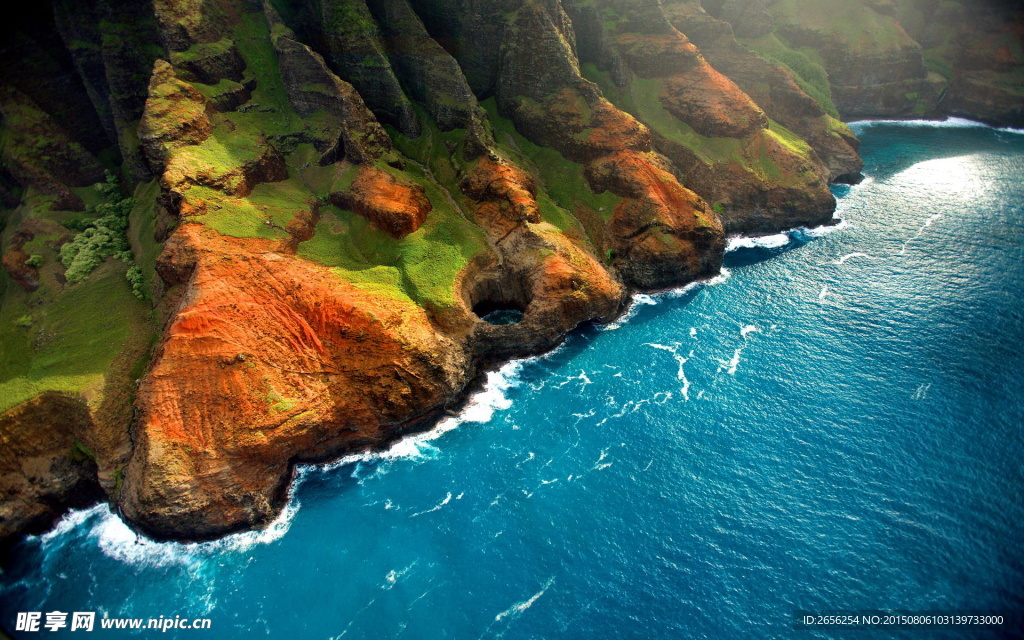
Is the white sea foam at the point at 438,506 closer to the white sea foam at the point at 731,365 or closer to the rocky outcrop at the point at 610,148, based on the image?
the white sea foam at the point at 731,365

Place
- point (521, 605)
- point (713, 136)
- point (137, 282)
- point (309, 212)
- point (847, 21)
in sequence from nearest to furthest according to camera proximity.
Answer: point (521, 605)
point (137, 282)
point (309, 212)
point (713, 136)
point (847, 21)

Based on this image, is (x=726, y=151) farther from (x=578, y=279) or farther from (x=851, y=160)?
(x=578, y=279)

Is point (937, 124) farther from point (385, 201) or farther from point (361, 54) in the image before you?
point (385, 201)

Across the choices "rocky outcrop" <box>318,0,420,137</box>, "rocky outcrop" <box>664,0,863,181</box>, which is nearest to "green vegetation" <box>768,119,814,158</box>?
"rocky outcrop" <box>664,0,863,181</box>

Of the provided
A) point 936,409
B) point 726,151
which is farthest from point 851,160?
point 936,409

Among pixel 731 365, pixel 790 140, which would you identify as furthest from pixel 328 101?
pixel 790 140
